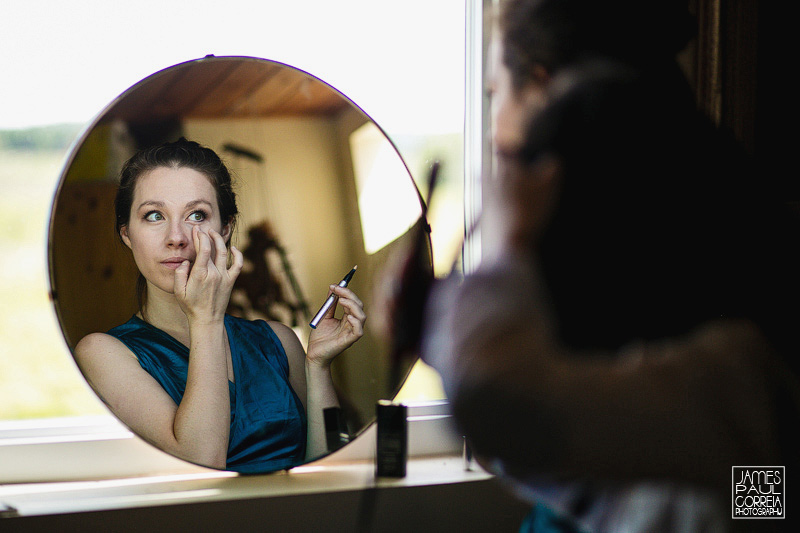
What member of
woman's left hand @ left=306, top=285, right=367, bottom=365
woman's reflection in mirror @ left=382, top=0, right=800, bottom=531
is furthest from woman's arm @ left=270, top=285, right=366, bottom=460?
woman's reflection in mirror @ left=382, top=0, right=800, bottom=531

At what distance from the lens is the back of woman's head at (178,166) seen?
2.17 ft

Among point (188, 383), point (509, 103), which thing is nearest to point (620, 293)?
point (509, 103)

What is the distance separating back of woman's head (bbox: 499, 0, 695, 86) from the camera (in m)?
0.50

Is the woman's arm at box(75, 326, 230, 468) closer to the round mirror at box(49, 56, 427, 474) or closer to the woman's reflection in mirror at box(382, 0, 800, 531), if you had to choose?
the round mirror at box(49, 56, 427, 474)

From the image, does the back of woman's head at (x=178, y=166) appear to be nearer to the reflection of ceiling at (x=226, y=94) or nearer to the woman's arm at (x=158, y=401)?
the reflection of ceiling at (x=226, y=94)

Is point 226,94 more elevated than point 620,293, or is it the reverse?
point 226,94

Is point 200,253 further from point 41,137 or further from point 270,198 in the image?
point 41,137

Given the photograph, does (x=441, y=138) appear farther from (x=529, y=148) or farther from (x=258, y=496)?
(x=258, y=496)

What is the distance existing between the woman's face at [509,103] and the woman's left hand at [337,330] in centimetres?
28

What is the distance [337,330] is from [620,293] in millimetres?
351

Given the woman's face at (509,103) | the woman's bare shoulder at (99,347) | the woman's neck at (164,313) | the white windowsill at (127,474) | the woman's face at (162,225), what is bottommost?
the white windowsill at (127,474)

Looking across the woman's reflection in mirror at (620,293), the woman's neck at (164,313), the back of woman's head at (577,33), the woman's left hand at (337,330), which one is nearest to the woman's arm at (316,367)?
the woman's left hand at (337,330)

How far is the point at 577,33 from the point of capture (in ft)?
1.66

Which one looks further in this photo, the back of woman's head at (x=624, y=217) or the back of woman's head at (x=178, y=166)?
the back of woman's head at (x=178, y=166)
